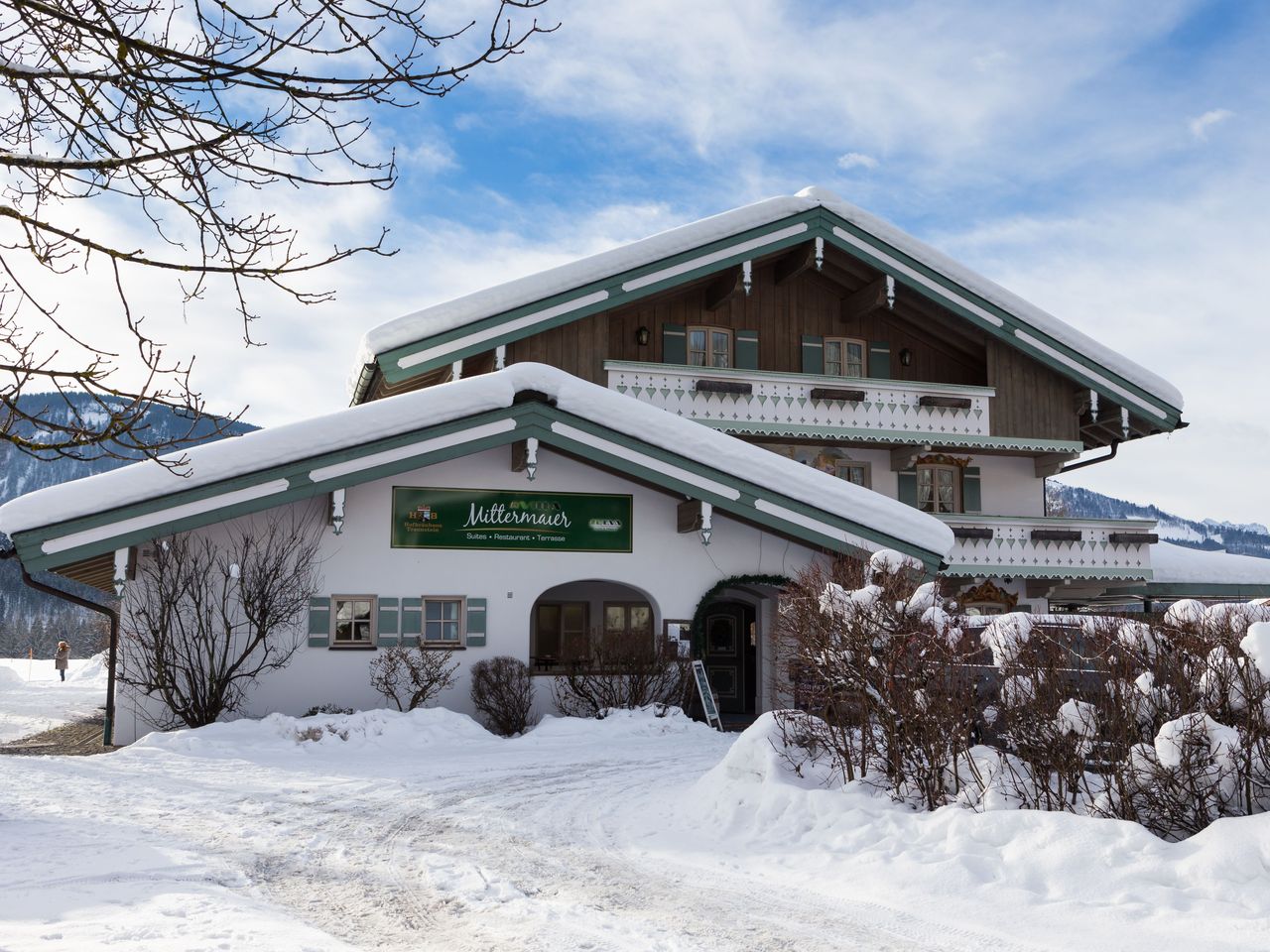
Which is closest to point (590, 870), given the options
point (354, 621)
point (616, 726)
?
point (616, 726)

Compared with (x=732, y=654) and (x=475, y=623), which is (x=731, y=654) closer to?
(x=732, y=654)

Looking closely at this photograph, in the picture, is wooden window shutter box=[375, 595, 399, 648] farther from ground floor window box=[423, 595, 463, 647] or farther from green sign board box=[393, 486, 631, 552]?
green sign board box=[393, 486, 631, 552]

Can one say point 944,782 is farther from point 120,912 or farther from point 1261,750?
point 120,912

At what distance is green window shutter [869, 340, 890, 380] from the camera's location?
26.2 meters

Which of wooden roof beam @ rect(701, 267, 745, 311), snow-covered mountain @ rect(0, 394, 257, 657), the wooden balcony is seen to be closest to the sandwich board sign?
the wooden balcony

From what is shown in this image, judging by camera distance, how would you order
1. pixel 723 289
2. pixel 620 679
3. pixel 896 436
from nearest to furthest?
pixel 620 679 → pixel 896 436 → pixel 723 289

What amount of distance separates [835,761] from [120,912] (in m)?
5.96

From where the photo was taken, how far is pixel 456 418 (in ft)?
53.9

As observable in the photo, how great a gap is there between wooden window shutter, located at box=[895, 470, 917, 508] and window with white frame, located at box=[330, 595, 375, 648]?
1285 centimetres

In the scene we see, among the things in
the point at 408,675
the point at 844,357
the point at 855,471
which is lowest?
the point at 408,675

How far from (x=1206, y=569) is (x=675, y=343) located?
13.9 m

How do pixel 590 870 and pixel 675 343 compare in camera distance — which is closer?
pixel 590 870

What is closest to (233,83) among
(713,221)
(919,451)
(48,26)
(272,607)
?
(48,26)

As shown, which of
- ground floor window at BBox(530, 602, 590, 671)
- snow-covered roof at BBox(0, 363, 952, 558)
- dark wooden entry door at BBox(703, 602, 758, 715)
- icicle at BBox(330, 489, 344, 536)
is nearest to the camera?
snow-covered roof at BBox(0, 363, 952, 558)
